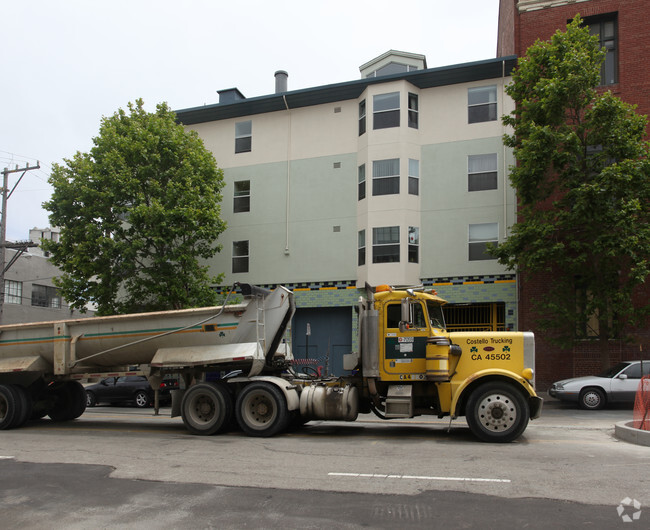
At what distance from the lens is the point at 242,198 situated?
85.8 feet

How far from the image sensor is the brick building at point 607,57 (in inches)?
794

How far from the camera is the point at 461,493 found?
640 cm

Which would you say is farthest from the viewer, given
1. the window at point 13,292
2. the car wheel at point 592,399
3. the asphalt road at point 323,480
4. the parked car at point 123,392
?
the window at point 13,292

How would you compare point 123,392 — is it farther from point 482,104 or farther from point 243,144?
point 482,104

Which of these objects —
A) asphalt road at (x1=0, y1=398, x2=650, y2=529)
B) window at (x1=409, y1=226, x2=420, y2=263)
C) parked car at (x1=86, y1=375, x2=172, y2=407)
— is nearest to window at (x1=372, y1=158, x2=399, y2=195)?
window at (x1=409, y1=226, x2=420, y2=263)

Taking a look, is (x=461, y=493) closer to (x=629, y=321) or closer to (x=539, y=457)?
(x=539, y=457)

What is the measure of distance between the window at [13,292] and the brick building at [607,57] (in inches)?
1164

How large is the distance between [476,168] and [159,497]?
1909 cm

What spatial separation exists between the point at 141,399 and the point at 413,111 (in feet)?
49.3

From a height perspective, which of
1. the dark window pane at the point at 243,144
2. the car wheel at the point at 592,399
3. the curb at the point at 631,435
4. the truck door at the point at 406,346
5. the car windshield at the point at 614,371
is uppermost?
the dark window pane at the point at 243,144

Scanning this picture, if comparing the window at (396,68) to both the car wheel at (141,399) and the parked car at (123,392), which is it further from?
the car wheel at (141,399)

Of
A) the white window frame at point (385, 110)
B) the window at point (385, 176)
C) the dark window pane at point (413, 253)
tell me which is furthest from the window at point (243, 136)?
the dark window pane at point (413, 253)

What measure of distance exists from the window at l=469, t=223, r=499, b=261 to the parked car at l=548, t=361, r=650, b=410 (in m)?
6.63

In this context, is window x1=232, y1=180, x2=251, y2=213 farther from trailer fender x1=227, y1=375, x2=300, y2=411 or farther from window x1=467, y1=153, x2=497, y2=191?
trailer fender x1=227, y1=375, x2=300, y2=411
